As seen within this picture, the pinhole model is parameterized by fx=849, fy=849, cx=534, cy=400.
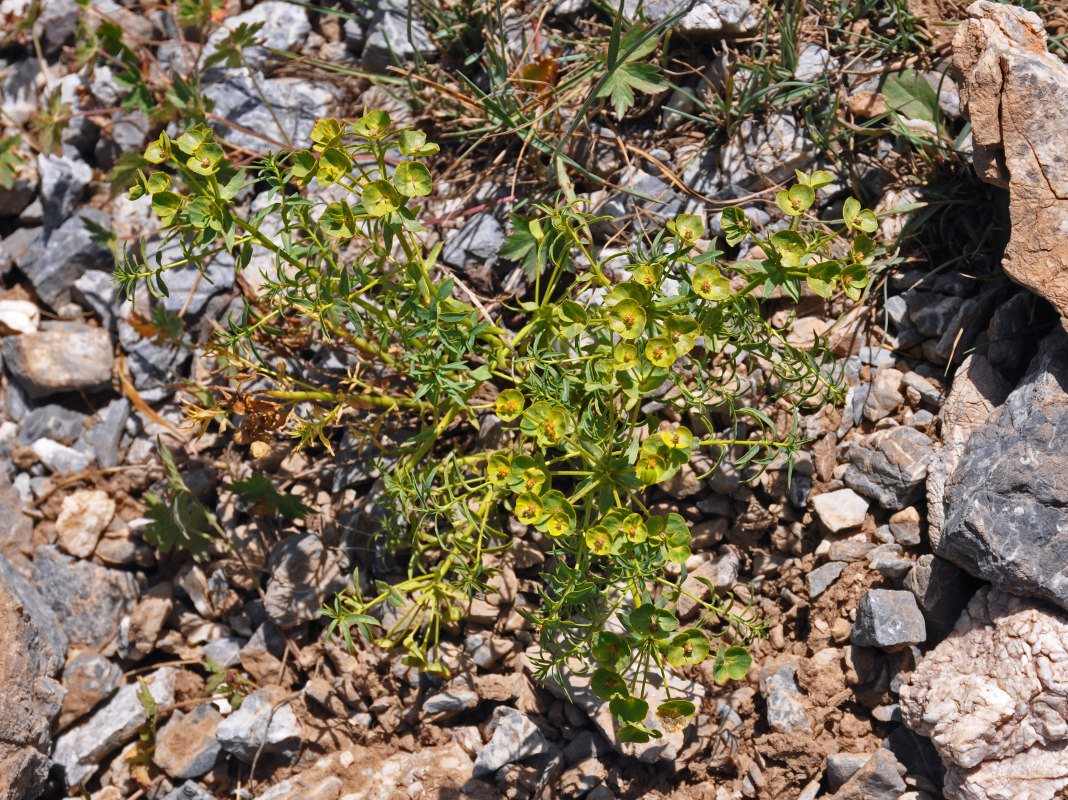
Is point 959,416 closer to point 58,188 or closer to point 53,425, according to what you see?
point 53,425

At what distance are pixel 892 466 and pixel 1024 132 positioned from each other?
1.10m

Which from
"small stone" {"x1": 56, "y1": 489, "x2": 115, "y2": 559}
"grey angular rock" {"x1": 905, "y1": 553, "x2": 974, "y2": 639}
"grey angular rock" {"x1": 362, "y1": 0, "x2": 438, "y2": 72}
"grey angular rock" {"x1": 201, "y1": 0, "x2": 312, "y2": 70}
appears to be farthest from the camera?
"grey angular rock" {"x1": 201, "y1": 0, "x2": 312, "y2": 70}

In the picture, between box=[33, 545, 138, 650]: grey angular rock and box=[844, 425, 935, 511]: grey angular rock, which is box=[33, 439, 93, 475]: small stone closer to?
box=[33, 545, 138, 650]: grey angular rock

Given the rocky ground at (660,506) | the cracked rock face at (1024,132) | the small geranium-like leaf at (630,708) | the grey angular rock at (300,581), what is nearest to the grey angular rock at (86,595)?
the rocky ground at (660,506)

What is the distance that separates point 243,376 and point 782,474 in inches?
72.1

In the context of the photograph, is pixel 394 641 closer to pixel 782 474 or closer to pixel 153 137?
pixel 782 474

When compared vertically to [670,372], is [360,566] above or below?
below

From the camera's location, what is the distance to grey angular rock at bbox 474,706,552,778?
2738 mm

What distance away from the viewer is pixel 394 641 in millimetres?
2908

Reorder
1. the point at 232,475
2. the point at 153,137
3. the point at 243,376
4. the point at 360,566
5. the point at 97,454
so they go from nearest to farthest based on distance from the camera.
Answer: the point at 243,376, the point at 360,566, the point at 232,475, the point at 97,454, the point at 153,137

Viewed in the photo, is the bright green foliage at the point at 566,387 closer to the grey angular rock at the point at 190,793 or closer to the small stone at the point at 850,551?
the small stone at the point at 850,551

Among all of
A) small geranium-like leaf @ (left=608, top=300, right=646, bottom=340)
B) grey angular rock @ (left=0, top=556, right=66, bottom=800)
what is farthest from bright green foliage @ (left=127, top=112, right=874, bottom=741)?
grey angular rock @ (left=0, top=556, right=66, bottom=800)

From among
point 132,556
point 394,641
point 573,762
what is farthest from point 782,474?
point 132,556

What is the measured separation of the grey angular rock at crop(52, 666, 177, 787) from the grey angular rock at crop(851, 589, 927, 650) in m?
2.52
